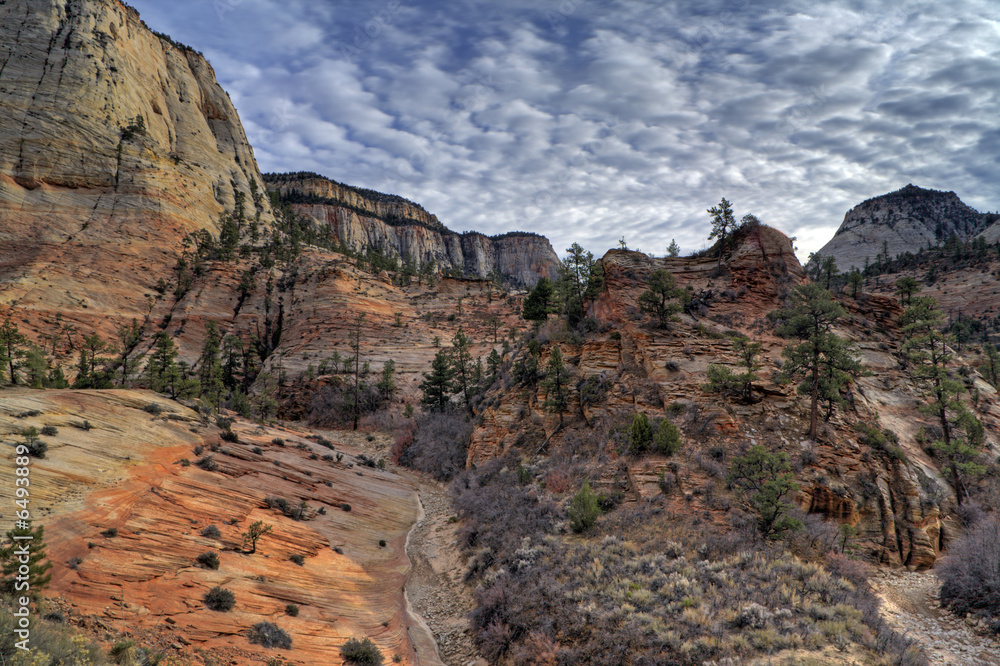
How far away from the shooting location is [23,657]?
19.6ft

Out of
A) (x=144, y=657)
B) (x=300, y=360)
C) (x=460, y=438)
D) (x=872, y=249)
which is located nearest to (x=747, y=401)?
(x=460, y=438)

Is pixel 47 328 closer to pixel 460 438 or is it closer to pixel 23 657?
pixel 460 438

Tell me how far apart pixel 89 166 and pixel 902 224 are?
21630 centimetres

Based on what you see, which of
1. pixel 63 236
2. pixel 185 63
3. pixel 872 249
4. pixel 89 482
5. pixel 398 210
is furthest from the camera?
pixel 398 210

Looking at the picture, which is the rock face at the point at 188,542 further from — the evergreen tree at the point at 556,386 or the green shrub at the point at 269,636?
the evergreen tree at the point at 556,386

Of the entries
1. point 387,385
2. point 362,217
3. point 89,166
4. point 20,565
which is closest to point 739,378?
point 20,565

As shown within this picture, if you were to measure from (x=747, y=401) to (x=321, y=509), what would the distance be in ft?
79.0

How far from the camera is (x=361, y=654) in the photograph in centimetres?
1265

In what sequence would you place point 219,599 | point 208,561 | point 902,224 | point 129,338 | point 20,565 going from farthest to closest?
point 902,224 < point 129,338 < point 208,561 < point 219,599 < point 20,565

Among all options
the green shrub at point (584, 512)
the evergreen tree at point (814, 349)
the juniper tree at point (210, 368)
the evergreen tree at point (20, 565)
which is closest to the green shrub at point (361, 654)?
the evergreen tree at point (20, 565)

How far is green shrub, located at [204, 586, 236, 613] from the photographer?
12070 mm

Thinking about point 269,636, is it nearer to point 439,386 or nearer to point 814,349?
point 814,349

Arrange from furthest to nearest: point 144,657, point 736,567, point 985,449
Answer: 1. point 985,449
2. point 736,567
3. point 144,657

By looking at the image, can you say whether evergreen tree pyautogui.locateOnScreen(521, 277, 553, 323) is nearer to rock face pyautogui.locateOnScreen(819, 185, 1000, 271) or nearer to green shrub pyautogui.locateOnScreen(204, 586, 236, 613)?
green shrub pyautogui.locateOnScreen(204, 586, 236, 613)
